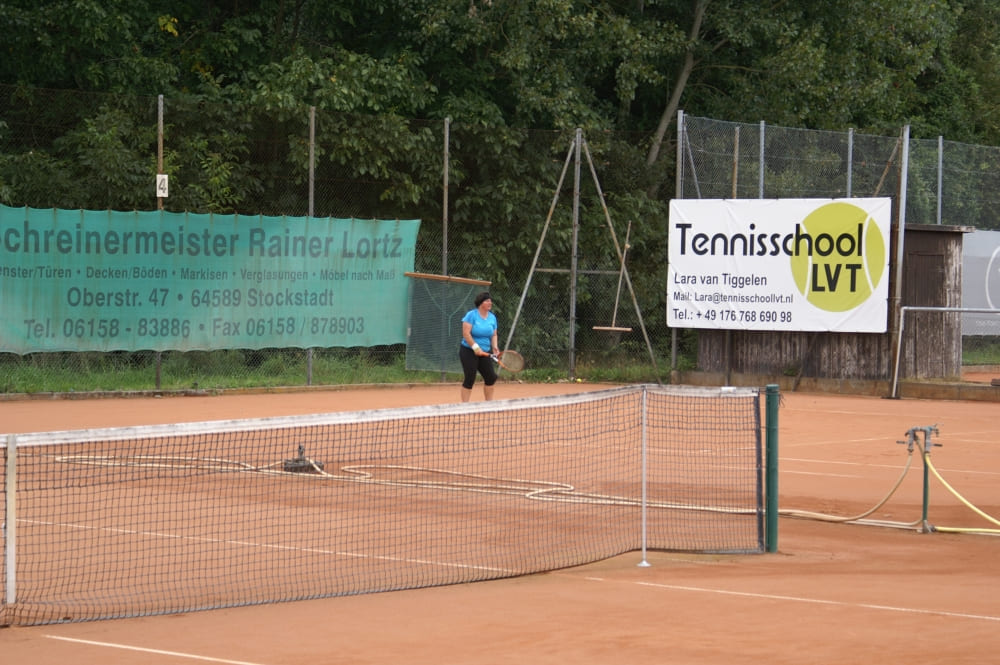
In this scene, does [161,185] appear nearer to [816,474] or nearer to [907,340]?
[816,474]

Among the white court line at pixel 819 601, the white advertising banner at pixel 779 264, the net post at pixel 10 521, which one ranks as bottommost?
the white court line at pixel 819 601

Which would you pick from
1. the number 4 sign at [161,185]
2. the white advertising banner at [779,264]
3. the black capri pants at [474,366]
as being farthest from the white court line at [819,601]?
the white advertising banner at [779,264]

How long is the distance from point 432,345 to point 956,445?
32.3ft

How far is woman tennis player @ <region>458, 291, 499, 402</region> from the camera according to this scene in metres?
16.2

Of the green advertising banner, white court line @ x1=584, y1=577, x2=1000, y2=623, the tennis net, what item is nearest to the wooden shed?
the green advertising banner

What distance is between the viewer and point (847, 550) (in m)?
9.00

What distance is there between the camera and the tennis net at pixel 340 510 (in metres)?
7.54

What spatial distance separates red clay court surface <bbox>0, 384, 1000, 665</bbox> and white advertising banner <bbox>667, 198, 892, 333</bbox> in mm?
11423

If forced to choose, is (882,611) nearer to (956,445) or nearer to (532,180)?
(956,445)

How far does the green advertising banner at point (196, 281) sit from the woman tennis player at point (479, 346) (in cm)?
512

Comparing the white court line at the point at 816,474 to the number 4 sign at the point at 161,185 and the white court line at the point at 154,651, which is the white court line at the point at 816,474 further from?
the number 4 sign at the point at 161,185

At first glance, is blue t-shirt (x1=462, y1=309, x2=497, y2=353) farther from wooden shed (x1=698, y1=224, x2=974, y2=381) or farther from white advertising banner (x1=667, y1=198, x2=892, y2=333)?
wooden shed (x1=698, y1=224, x2=974, y2=381)

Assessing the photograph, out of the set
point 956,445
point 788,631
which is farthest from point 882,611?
point 956,445

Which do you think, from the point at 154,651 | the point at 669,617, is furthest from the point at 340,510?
the point at 154,651
